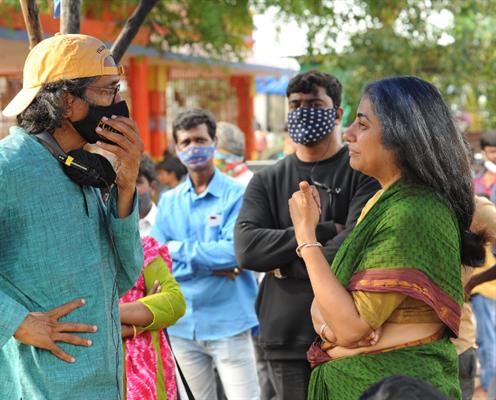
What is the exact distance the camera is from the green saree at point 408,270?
307 centimetres

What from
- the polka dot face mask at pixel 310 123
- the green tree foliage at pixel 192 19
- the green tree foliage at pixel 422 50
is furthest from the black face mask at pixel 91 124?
the green tree foliage at pixel 422 50

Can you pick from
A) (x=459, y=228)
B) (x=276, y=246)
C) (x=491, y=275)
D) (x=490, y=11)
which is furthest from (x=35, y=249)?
(x=490, y=11)

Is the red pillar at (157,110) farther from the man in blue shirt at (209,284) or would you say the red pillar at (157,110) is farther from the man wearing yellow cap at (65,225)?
the man wearing yellow cap at (65,225)

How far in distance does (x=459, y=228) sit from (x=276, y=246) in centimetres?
142

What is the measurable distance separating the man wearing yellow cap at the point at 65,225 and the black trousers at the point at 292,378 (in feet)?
4.58

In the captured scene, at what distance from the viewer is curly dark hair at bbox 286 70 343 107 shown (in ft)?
16.2

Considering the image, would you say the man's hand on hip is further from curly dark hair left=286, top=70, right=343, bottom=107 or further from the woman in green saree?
curly dark hair left=286, top=70, right=343, bottom=107

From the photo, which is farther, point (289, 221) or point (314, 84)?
point (314, 84)

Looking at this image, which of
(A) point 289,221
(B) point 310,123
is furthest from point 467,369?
(B) point 310,123

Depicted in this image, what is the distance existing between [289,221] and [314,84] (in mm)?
753

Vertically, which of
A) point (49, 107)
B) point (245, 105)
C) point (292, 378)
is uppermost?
point (49, 107)

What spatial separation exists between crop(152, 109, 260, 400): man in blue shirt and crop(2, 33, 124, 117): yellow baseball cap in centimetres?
248

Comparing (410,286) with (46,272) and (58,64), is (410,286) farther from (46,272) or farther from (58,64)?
(58,64)

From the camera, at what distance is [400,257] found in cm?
307
